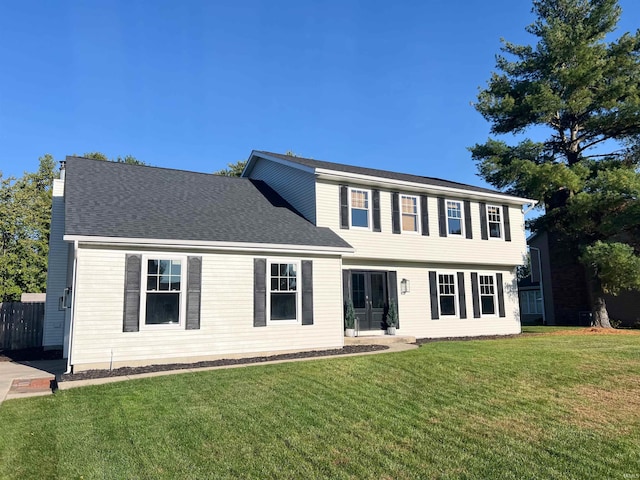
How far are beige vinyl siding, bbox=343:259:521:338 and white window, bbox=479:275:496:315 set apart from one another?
198 mm

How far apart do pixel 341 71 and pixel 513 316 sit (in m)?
12.2

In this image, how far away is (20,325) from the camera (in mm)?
14719

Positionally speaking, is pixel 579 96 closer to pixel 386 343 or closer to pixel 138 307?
pixel 386 343

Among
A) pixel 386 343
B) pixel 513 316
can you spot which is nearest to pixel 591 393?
pixel 386 343

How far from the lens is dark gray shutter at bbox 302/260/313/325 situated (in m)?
12.0

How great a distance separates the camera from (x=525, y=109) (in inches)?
831

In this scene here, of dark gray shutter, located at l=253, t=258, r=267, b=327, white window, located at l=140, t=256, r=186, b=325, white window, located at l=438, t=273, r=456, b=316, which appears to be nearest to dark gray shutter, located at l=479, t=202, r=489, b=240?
white window, located at l=438, t=273, r=456, b=316

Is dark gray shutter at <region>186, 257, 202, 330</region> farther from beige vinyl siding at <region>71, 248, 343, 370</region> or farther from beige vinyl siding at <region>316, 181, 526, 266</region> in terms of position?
beige vinyl siding at <region>316, 181, 526, 266</region>

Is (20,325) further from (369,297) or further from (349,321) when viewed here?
(369,297)

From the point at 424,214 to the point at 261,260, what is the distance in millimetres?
6945

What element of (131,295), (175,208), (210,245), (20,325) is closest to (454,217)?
(210,245)

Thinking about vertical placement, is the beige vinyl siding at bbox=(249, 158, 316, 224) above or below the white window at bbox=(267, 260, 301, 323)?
above

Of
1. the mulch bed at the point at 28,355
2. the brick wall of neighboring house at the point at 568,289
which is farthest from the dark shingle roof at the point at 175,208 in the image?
the brick wall of neighboring house at the point at 568,289

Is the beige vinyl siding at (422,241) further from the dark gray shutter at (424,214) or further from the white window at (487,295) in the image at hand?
the white window at (487,295)
